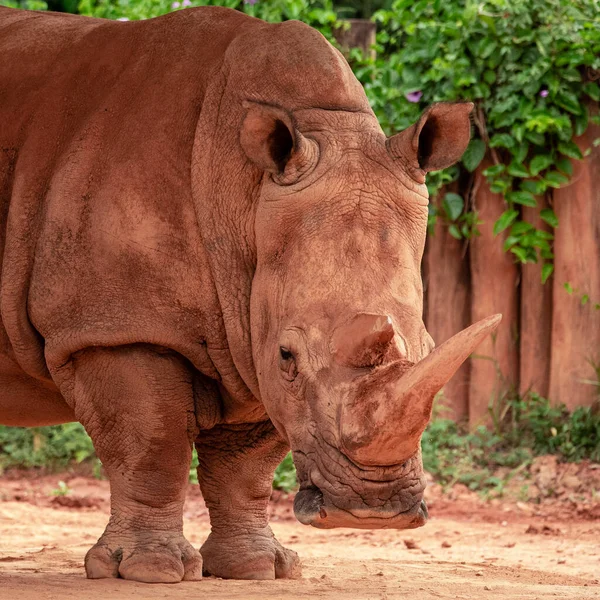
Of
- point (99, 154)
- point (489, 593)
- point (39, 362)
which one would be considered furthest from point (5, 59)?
point (489, 593)

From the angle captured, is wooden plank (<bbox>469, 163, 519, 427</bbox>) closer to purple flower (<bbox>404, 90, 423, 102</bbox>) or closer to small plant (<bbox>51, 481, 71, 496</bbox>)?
purple flower (<bbox>404, 90, 423, 102</bbox>)

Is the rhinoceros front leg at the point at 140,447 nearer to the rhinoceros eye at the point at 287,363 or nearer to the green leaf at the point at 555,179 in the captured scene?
the rhinoceros eye at the point at 287,363

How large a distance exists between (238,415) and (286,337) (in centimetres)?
86

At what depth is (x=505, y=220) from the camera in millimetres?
9609

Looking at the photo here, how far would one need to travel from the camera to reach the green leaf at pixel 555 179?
950cm

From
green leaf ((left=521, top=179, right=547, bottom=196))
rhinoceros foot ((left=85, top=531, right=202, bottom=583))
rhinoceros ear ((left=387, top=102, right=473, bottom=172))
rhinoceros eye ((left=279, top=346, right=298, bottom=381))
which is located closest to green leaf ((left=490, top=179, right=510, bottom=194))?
green leaf ((left=521, top=179, right=547, bottom=196))

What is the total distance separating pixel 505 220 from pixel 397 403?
17.2 ft

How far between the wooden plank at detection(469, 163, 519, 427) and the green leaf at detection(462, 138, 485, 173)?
21 cm

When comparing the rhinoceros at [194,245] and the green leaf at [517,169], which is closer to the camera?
the rhinoceros at [194,245]

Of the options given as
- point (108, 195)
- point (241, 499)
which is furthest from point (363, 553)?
point (108, 195)

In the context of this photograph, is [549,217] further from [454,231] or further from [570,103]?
[570,103]

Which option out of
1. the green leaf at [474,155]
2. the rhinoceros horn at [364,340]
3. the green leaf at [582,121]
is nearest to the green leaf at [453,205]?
the green leaf at [474,155]

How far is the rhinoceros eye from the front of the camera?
502 cm

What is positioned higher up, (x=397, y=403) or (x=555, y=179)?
(x=397, y=403)
